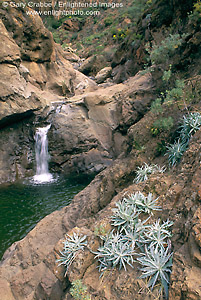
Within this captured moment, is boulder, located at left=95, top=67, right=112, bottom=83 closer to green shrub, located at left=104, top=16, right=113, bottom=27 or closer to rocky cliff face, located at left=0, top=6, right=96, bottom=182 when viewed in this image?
rocky cliff face, located at left=0, top=6, right=96, bottom=182

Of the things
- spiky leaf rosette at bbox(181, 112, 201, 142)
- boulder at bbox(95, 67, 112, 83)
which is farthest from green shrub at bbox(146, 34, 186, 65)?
boulder at bbox(95, 67, 112, 83)

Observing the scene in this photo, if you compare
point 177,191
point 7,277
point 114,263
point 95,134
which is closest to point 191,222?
point 177,191

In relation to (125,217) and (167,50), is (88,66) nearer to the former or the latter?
(167,50)

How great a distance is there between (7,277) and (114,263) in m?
3.19

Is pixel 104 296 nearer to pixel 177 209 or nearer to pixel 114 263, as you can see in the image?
pixel 114 263

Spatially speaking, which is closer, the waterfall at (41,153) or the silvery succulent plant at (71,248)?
the silvery succulent plant at (71,248)

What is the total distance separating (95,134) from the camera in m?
14.7

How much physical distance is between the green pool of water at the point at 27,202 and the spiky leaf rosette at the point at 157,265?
20.3 feet

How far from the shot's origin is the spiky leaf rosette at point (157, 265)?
2883 mm

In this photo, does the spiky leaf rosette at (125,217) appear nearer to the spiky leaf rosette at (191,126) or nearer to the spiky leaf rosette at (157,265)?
the spiky leaf rosette at (157,265)

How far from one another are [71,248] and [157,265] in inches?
63.4

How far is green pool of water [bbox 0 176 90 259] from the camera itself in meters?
8.77

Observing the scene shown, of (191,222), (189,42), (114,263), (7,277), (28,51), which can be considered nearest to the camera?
(191,222)

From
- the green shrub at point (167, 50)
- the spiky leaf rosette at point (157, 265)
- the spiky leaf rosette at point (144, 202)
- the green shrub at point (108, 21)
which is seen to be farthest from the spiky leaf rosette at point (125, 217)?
the green shrub at point (108, 21)
